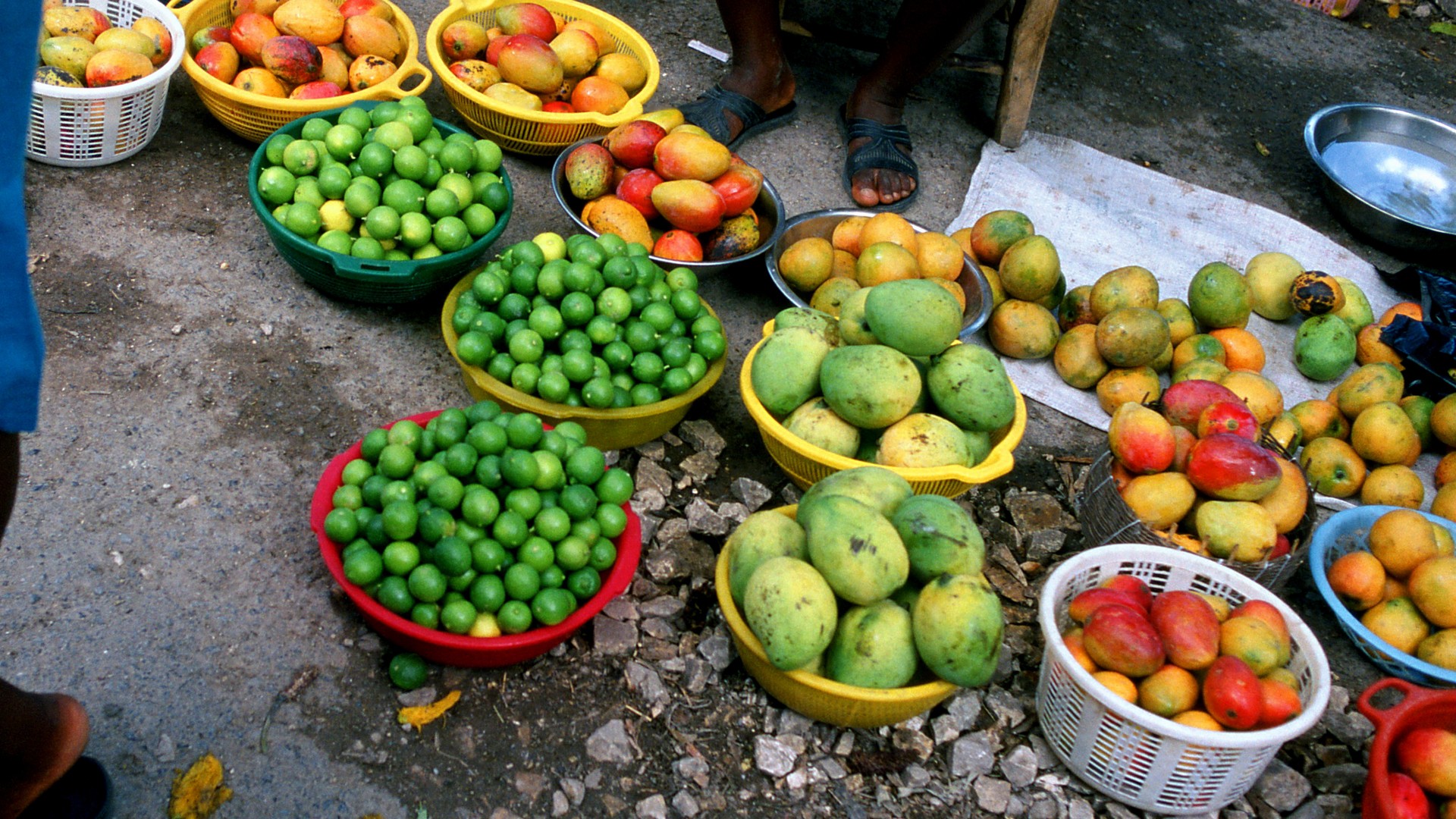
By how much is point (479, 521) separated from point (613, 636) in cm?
48

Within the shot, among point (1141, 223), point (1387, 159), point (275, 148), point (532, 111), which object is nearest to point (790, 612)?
point (275, 148)

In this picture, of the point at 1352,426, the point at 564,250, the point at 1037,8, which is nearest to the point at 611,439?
the point at 564,250

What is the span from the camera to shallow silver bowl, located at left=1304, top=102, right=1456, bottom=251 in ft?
14.4

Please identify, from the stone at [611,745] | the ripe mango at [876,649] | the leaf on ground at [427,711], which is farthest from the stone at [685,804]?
the leaf on ground at [427,711]

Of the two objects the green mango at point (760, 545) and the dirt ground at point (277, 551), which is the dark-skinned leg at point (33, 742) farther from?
the green mango at point (760, 545)

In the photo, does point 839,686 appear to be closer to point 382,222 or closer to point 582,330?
point 582,330

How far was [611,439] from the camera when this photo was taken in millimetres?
2850

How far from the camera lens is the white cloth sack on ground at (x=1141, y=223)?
3869 millimetres

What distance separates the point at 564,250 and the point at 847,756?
156 cm

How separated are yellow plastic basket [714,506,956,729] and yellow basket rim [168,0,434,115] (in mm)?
2040

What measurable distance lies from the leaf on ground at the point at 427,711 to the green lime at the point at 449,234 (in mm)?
1247

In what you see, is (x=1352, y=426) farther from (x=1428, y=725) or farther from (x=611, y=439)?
(x=611, y=439)

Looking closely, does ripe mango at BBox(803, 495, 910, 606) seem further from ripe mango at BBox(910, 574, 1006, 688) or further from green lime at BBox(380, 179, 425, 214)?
green lime at BBox(380, 179, 425, 214)

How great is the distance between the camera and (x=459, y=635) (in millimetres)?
2148
